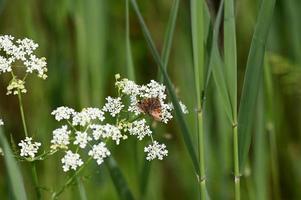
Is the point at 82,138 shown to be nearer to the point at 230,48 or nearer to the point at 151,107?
the point at 151,107

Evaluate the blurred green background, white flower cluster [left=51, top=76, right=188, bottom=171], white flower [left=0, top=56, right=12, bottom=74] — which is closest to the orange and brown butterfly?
white flower cluster [left=51, top=76, right=188, bottom=171]

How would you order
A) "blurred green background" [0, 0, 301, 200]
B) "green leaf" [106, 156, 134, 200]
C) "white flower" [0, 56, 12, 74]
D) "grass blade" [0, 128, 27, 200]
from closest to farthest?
1. "grass blade" [0, 128, 27, 200]
2. "white flower" [0, 56, 12, 74]
3. "green leaf" [106, 156, 134, 200]
4. "blurred green background" [0, 0, 301, 200]

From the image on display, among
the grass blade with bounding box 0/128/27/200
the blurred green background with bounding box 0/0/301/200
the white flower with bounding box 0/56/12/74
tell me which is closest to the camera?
the grass blade with bounding box 0/128/27/200

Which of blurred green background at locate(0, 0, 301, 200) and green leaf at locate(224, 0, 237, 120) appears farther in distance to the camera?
blurred green background at locate(0, 0, 301, 200)

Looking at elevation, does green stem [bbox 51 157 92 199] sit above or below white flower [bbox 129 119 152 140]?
below

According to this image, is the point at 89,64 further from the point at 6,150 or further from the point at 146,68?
the point at 6,150

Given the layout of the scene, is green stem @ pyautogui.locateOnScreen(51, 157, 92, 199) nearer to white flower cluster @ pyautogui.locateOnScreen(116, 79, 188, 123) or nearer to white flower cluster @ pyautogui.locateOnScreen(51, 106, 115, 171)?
white flower cluster @ pyautogui.locateOnScreen(51, 106, 115, 171)

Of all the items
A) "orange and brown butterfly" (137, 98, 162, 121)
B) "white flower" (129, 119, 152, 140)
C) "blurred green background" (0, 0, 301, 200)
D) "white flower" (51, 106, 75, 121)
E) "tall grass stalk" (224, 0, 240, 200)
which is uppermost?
"blurred green background" (0, 0, 301, 200)

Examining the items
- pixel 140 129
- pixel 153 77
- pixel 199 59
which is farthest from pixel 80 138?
pixel 153 77
